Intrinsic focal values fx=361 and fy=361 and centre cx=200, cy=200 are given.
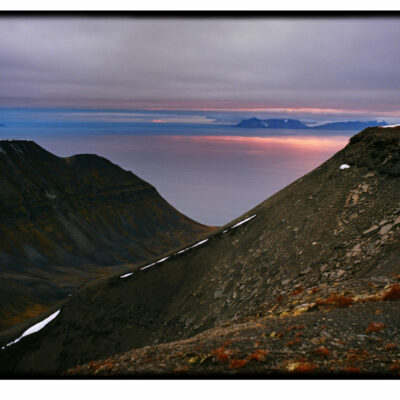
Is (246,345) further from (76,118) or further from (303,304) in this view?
(76,118)

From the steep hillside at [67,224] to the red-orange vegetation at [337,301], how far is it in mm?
55461

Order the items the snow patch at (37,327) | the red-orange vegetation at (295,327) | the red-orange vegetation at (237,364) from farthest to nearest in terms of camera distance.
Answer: the snow patch at (37,327) < the red-orange vegetation at (295,327) < the red-orange vegetation at (237,364)

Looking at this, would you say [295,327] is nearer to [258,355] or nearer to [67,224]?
[258,355]

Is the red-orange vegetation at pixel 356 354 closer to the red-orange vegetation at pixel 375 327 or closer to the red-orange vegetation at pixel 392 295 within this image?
the red-orange vegetation at pixel 375 327

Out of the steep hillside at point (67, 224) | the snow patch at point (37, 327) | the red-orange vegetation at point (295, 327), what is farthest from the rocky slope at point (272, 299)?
the steep hillside at point (67, 224)

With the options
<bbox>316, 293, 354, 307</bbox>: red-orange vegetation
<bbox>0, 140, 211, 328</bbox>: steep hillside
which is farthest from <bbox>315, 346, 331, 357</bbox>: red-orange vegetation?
<bbox>0, 140, 211, 328</bbox>: steep hillside

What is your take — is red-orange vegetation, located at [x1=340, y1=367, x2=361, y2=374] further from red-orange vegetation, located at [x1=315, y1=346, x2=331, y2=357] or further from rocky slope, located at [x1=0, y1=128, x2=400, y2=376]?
red-orange vegetation, located at [x1=315, y1=346, x2=331, y2=357]

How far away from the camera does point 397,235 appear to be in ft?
42.8

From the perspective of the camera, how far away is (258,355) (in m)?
7.69

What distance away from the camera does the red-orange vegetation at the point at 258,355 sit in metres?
7.63

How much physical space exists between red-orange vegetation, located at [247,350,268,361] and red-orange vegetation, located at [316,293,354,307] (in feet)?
9.54

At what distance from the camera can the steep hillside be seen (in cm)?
7066

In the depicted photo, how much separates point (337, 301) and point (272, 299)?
4294 mm

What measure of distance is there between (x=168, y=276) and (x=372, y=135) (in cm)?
1458
